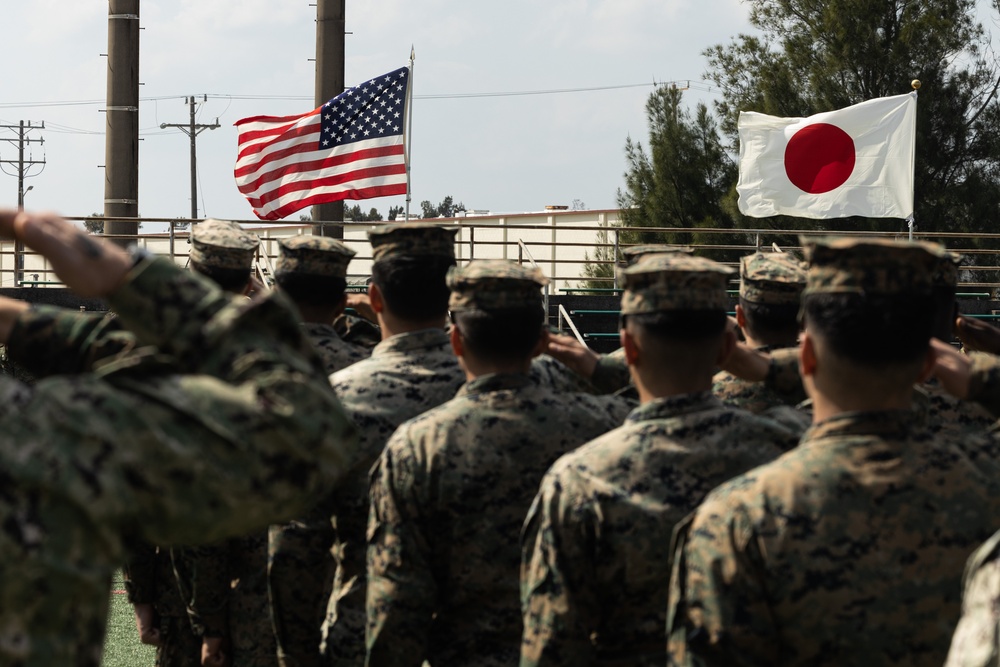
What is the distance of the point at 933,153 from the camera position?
88.8ft

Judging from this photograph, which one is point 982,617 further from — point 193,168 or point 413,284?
point 193,168

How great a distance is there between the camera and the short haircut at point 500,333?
3.43m

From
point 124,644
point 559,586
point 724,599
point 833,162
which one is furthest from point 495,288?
point 833,162

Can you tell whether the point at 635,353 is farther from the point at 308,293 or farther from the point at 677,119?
the point at 677,119

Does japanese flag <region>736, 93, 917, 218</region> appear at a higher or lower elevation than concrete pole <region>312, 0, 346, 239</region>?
lower

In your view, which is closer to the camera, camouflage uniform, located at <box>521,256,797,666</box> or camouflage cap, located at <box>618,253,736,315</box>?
camouflage uniform, located at <box>521,256,797,666</box>

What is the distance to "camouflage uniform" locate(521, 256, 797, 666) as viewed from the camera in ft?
9.04

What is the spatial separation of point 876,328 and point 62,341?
1.38m

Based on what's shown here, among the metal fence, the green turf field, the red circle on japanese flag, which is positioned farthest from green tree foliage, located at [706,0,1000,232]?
the green turf field

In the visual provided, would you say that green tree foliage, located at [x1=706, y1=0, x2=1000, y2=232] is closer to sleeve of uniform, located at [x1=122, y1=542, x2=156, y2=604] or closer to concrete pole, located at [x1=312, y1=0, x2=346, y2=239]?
concrete pole, located at [x1=312, y1=0, x2=346, y2=239]

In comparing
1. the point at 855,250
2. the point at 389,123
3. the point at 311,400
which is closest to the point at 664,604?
the point at 855,250

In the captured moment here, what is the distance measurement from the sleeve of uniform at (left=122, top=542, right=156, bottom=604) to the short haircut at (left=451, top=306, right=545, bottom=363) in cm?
251

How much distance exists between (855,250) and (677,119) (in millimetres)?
27210

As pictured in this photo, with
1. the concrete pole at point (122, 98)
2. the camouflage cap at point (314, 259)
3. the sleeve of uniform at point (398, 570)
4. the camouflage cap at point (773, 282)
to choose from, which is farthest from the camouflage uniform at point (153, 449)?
the concrete pole at point (122, 98)
